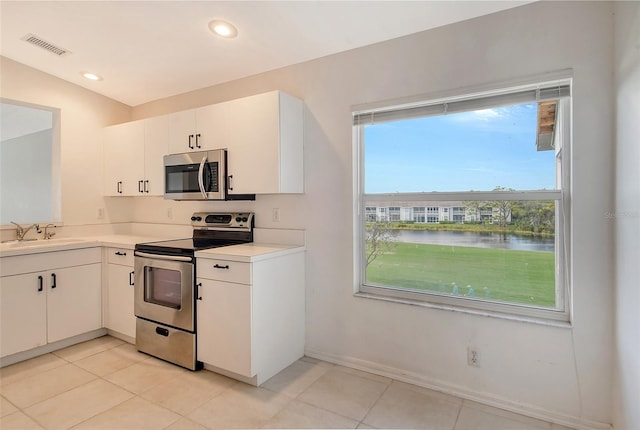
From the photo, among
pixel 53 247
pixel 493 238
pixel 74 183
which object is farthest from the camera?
pixel 74 183

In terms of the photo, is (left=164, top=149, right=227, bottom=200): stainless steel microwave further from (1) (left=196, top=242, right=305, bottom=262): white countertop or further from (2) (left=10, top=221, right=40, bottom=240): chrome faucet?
(2) (left=10, top=221, right=40, bottom=240): chrome faucet

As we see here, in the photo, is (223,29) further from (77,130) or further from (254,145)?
(77,130)

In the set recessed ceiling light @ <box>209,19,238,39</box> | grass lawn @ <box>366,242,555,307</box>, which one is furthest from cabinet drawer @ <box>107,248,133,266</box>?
grass lawn @ <box>366,242,555,307</box>

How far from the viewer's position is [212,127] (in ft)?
9.52

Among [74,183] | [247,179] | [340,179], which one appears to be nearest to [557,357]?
[340,179]

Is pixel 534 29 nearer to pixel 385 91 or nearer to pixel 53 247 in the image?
pixel 385 91

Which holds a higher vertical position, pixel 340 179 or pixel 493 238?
pixel 340 179

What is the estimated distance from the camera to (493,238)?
224 cm

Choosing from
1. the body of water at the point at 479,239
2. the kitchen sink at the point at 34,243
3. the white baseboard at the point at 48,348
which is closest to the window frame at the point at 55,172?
the kitchen sink at the point at 34,243

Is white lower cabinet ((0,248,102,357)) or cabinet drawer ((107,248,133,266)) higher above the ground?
cabinet drawer ((107,248,133,266))

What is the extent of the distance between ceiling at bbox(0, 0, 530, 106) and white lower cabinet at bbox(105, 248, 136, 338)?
170 cm

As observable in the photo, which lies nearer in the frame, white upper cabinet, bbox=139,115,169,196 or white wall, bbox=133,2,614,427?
white wall, bbox=133,2,614,427

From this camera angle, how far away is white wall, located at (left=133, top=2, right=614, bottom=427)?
72.8 inches

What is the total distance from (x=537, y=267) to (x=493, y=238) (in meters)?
0.29
